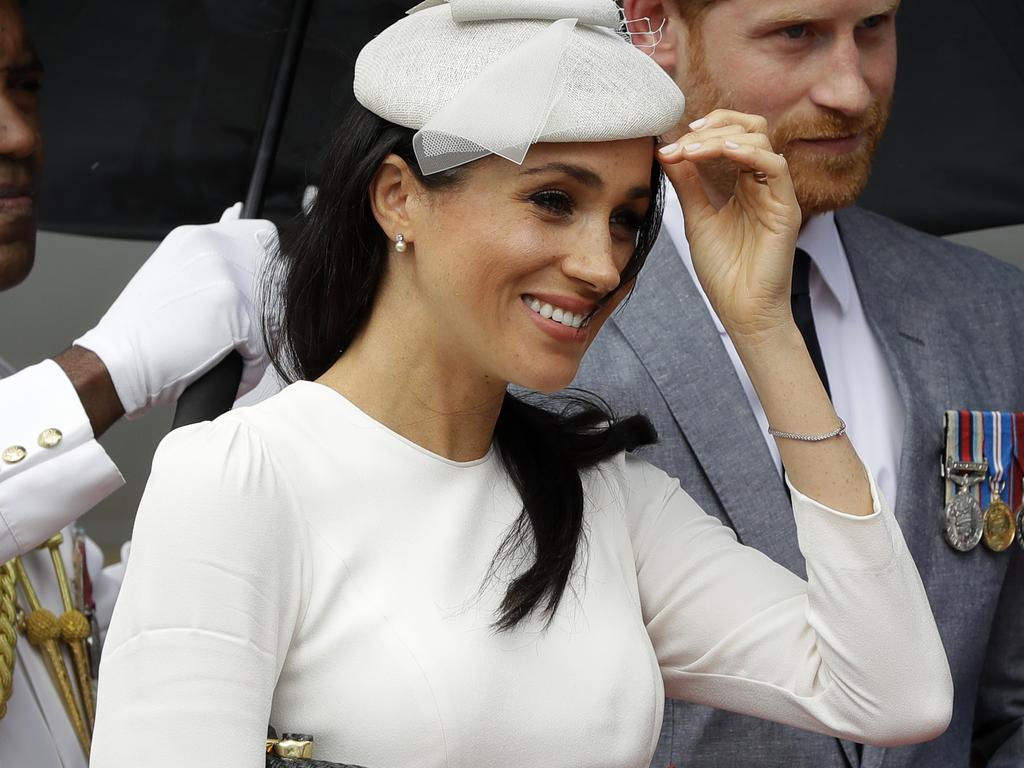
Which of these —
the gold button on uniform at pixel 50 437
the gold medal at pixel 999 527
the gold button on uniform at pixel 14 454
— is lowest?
the gold medal at pixel 999 527

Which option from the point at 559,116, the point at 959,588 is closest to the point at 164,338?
the point at 559,116

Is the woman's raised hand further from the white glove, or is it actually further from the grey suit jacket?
the white glove

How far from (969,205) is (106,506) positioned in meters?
2.40

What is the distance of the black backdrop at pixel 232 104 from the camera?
8.20 feet

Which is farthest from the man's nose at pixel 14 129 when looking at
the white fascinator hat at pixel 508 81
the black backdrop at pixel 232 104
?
the white fascinator hat at pixel 508 81

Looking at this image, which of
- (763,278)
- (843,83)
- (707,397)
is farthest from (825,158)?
(763,278)

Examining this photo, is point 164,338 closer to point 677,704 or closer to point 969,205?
point 677,704

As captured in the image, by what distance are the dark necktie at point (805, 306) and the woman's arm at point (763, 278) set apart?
483 millimetres

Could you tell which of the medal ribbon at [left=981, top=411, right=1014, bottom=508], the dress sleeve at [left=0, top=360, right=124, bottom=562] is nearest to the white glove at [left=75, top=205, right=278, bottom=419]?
the dress sleeve at [left=0, top=360, right=124, bottom=562]

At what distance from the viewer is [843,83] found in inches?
86.4

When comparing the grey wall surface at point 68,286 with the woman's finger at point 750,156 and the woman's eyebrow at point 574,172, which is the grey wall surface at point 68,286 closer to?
the woman's finger at point 750,156

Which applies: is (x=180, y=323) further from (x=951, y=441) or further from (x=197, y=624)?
(x=951, y=441)

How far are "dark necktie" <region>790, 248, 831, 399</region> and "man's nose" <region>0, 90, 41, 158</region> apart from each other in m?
1.04

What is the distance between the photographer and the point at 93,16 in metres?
2.46
